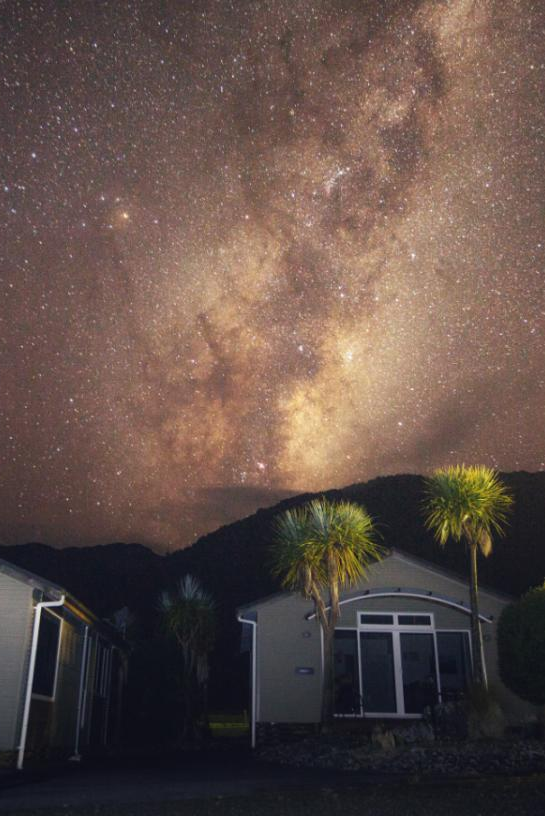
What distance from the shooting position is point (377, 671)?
21.5 meters

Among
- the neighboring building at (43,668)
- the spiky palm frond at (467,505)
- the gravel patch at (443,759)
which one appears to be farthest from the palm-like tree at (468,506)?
the neighboring building at (43,668)

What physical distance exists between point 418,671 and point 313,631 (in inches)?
131

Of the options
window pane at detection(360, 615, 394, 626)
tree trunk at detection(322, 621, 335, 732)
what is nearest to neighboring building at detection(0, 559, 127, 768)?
tree trunk at detection(322, 621, 335, 732)

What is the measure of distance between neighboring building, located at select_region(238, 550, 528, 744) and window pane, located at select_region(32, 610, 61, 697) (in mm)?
5804

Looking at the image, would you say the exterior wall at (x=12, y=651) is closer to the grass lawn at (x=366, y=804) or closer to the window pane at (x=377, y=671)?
the grass lawn at (x=366, y=804)

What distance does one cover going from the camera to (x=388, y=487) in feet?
246

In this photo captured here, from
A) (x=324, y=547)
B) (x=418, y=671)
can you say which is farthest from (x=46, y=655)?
(x=418, y=671)

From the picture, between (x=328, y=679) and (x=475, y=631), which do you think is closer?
(x=328, y=679)

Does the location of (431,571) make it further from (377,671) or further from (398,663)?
(377,671)

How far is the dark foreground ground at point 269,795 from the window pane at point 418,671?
339 inches

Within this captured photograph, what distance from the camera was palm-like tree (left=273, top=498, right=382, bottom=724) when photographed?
65.0ft

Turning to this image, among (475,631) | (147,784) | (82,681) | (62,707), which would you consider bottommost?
(147,784)

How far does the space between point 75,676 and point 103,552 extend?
55107 millimetres

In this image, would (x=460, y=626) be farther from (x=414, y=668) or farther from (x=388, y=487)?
(x=388, y=487)
